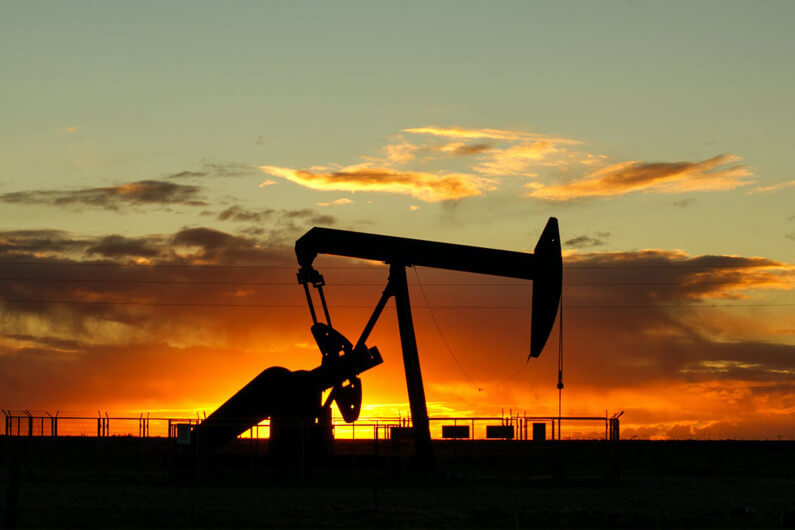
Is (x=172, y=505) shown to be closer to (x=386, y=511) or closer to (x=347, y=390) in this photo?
(x=386, y=511)

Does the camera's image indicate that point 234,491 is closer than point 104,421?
Yes

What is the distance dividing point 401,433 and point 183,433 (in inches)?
271

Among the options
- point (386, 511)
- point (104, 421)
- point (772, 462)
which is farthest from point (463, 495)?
point (772, 462)

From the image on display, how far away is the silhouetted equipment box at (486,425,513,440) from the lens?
3644 cm

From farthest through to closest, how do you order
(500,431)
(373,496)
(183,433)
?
(500,431)
(183,433)
(373,496)

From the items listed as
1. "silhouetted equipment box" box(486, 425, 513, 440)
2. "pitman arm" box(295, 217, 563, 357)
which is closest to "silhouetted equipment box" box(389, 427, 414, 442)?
"silhouetted equipment box" box(486, 425, 513, 440)

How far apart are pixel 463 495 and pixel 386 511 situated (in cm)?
474

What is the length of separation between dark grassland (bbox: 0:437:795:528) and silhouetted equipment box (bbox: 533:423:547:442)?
65 centimetres

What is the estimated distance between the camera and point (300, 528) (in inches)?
934

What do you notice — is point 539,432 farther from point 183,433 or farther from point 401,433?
point 183,433

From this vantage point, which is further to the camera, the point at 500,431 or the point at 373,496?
the point at 500,431

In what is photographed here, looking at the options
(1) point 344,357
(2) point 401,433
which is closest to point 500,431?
(2) point 401,433

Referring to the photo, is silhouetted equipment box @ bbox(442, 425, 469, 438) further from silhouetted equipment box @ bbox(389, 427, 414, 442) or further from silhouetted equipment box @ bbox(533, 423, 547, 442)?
silhouetted equipment box @ bbox(533, 423, 547, 442)

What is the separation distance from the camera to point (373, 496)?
30906 millimetres
